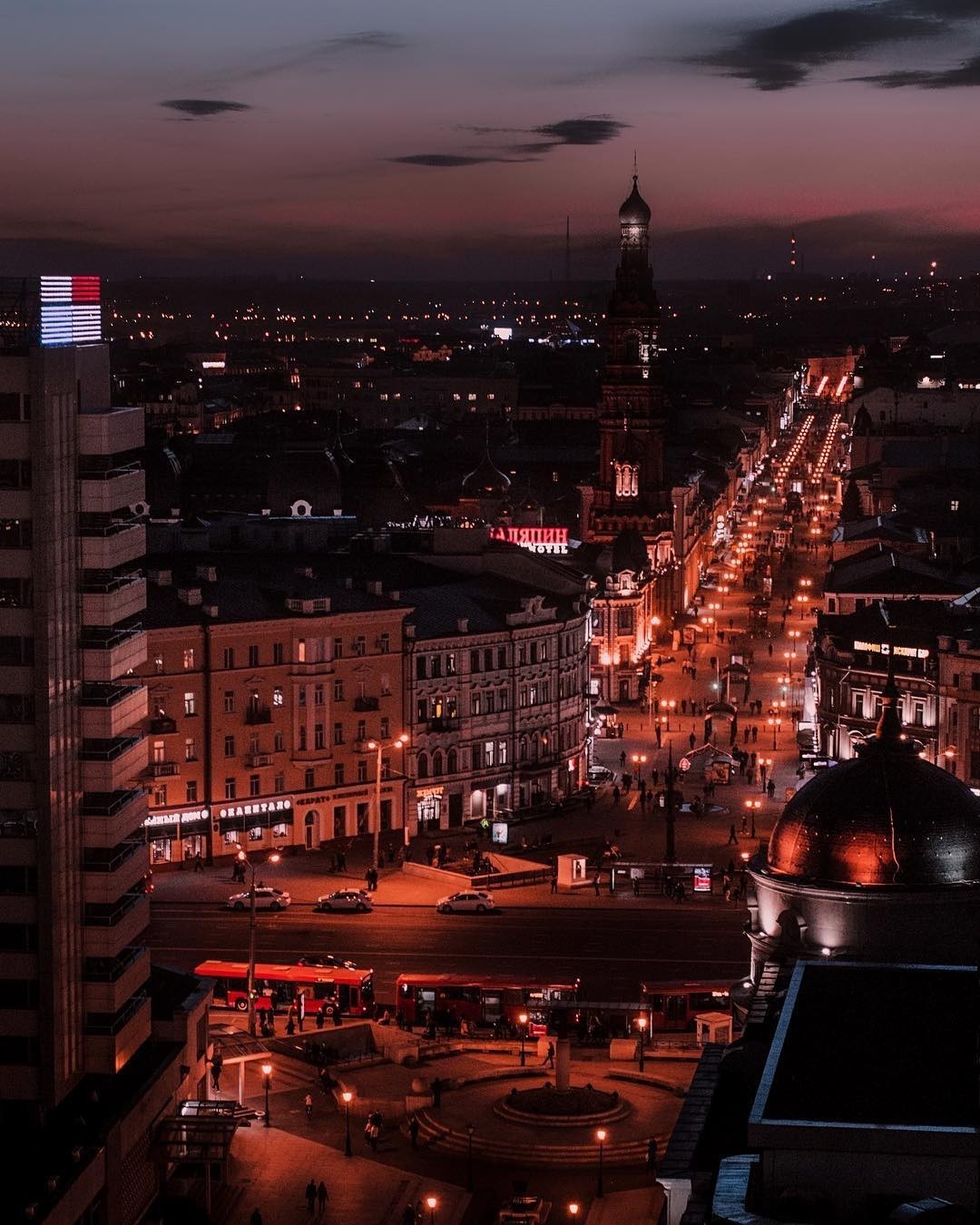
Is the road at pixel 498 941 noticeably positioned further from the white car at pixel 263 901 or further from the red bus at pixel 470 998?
the red bus at pixel 470 998

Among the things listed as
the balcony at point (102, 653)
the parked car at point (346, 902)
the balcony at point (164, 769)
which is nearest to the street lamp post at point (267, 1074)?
the balcony at point (102, 653)

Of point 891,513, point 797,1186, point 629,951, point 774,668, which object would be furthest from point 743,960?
point 891,513

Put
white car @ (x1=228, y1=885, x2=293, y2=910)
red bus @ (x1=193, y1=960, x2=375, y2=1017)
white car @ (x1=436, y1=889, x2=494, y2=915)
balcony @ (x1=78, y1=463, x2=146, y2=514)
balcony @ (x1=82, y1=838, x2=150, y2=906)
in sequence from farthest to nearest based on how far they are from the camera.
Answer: white car @ (x1=436, y1=889, x2=494, y2=915)
white car @ (x1=228, y1=885, x2=293, y2=910)
red bus @ (x1=193, y1=960, x2=375, y2=1017)
balcony @ (x1=82, y1=838, x2=150, y2=906)
balcony @ (x1=78, y1=463, x2=146, y2=514)

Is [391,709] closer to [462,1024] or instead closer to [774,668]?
[462,1024]

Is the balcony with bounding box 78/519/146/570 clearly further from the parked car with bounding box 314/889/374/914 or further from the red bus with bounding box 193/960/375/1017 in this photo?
the parked car with bounding box 314/889/374/914

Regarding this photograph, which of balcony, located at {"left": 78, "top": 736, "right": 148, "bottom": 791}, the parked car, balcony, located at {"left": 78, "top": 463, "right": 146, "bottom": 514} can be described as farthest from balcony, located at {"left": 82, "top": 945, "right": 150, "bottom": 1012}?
the parked car

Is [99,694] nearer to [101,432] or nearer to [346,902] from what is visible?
[101,432]
